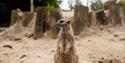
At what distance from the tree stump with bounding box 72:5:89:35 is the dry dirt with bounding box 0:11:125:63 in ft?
0.57

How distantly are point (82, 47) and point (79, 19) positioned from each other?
1.25m

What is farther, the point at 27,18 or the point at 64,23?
the point at 27,18

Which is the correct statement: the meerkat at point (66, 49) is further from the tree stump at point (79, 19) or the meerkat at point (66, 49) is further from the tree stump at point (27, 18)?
the tree stump at point (27, 18)

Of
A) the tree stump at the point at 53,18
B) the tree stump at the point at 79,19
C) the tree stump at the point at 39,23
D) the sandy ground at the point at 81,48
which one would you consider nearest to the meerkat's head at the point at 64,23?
the sandy ground at the point at 81,48

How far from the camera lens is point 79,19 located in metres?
13.2

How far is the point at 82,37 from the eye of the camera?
42.8 feet

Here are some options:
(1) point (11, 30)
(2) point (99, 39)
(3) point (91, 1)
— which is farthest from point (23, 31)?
(3) point (91, 1)

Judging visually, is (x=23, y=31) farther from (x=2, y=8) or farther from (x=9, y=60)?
(x=2, y=8)

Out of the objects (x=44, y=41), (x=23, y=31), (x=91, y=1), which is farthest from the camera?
(x=91, y=1)

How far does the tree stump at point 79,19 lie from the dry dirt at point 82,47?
17 centimetres

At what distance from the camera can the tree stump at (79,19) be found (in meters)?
13.2

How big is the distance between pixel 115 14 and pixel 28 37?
2.82 meters

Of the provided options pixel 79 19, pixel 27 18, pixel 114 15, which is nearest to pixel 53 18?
pixel 79 19

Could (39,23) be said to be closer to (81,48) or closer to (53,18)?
(53,18)
